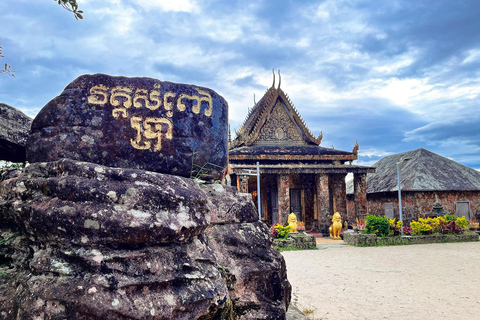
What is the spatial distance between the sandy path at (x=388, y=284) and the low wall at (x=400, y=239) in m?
2.13

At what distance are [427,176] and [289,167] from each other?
9.13m

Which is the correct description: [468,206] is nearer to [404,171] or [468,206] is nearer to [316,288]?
[404,171]

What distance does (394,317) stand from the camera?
16.2 feet

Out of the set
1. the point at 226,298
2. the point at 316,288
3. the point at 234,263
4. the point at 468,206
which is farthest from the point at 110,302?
the point at 468,206

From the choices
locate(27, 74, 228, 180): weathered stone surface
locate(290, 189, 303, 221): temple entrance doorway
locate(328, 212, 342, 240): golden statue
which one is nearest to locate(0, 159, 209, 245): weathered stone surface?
locate(27, 74, 228, 180): weathered stone surface

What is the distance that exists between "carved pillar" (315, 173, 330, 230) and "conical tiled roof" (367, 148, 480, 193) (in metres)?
5.47

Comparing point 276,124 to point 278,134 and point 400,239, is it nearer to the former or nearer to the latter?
point 278,134

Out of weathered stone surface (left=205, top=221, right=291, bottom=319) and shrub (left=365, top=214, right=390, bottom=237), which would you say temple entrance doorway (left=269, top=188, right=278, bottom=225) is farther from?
weathered stone surface (left=205, top=221, right=291, bottom=319)

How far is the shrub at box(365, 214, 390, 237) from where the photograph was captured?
14.3m

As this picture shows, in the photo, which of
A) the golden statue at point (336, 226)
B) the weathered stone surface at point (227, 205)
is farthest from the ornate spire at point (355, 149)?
the weathered stone surface at point (227, 205)

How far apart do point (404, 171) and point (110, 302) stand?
887 inches

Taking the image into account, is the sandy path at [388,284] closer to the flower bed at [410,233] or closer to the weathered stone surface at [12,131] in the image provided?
the flower bed at [410,233]

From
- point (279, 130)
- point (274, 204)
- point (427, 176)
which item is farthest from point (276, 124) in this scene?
point (427, 176)

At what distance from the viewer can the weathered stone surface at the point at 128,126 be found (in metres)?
3.10
